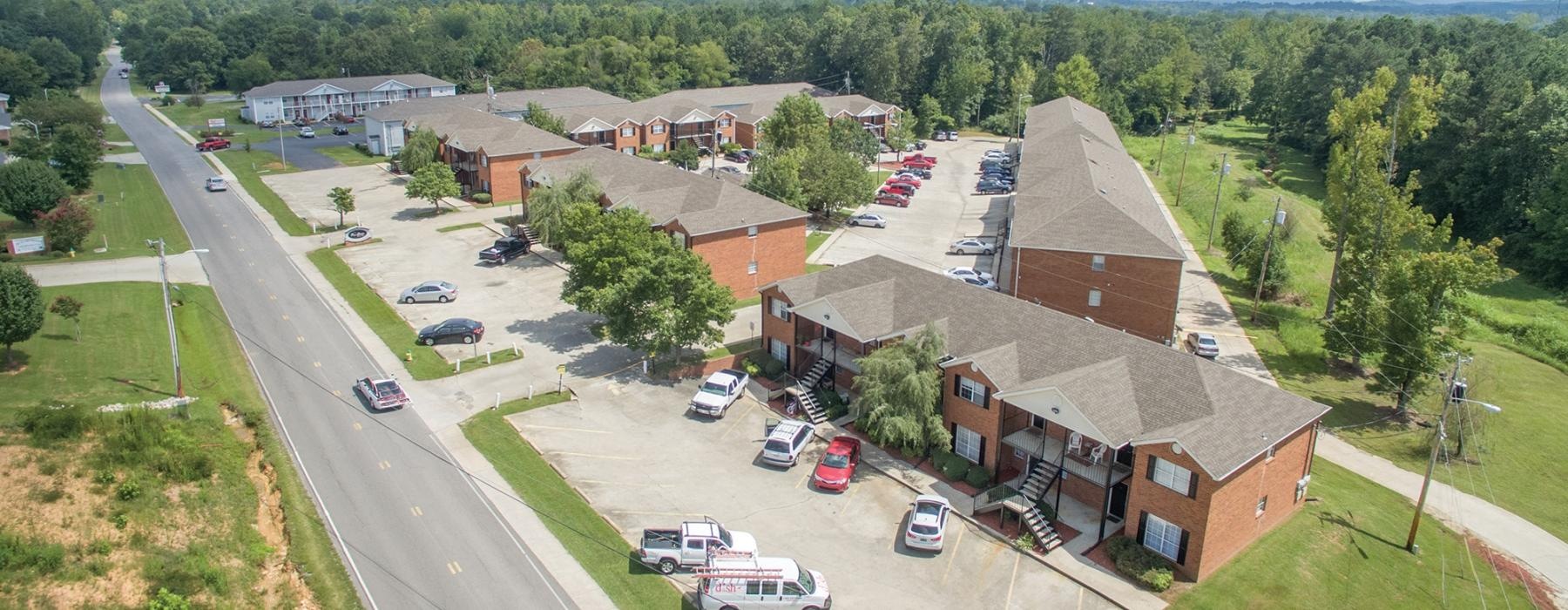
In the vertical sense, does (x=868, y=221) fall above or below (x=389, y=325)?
above

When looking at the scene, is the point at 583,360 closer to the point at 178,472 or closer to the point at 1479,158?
the point at 178,472

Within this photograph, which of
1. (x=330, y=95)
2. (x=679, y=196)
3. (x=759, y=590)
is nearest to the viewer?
(x=759, y=590)

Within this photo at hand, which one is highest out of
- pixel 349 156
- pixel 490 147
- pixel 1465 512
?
pixel 490 147

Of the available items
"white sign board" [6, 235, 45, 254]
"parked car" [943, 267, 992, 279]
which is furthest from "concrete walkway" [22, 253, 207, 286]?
"parked car" [943, 267, 992, 279]

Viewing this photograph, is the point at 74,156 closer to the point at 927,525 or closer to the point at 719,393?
the point at 719,393

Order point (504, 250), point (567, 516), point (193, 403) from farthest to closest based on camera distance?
1. point (504, 250)
2. point (193, 403)
3. point (567, 516)

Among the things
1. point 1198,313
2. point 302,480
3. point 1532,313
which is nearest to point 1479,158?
point 1532,313

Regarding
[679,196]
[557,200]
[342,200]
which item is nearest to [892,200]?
[679,196]
